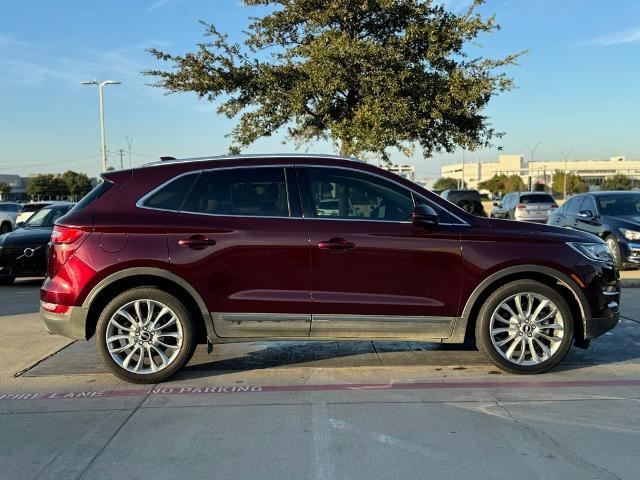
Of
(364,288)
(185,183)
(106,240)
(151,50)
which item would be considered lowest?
(364,288)

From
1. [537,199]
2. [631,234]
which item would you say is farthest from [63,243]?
[537,199]

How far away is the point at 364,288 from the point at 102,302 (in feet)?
7.58

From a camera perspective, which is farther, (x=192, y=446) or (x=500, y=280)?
(x=500, y=280)

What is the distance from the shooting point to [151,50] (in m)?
15.4

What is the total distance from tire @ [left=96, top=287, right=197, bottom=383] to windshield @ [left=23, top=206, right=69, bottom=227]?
7814mm

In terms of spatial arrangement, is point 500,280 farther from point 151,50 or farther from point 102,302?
point 151,50

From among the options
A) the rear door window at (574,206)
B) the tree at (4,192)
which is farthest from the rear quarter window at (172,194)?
the tree at (4,192)

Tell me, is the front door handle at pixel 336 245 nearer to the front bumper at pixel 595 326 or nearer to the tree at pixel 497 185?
the front bumper at pixel 595 326

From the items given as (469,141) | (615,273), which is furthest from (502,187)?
(615,273)

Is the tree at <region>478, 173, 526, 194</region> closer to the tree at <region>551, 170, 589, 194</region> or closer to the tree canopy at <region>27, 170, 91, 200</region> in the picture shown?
the tree at <region>551, 170, 589, 194</region>

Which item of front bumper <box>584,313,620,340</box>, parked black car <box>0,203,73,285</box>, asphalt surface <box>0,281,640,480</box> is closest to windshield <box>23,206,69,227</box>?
parked black car <box>0,203,73,285</box>

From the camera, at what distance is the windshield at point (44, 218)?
11.9 meters

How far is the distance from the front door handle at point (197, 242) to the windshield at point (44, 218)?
8.15 metres

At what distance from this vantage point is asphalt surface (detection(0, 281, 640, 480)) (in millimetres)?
3529
